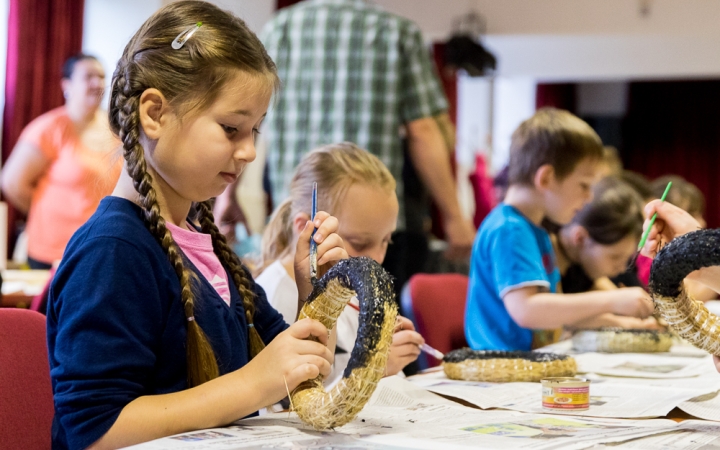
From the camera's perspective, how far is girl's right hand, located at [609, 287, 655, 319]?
1955 millimetres

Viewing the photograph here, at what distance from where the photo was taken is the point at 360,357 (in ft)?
3.03

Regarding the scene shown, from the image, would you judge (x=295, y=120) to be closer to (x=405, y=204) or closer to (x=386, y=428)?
(x=405, y=204)

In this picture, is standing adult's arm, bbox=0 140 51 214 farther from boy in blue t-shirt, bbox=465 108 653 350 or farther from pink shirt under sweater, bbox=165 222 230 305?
pink shirt under sweater, bbox=165 222 230 305

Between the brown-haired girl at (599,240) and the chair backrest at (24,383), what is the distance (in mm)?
1853

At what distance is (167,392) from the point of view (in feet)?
3.45

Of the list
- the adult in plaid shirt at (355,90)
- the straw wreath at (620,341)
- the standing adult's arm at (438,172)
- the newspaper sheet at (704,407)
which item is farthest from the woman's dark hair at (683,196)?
the newspaper sheet at (704,407)

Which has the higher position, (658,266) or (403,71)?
(403,71)

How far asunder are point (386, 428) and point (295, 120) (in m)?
1.94

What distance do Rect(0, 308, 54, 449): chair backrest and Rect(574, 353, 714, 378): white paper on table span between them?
99 cm

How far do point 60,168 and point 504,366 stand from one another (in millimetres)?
2509

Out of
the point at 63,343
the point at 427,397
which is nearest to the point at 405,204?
the point at 427,397

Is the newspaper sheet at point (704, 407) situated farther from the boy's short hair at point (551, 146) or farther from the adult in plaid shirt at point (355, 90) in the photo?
the adult in plaid shirt at point (355, 90)

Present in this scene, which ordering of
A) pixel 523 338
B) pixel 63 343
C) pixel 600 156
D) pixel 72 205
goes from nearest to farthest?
1. pixel 63 343
2. pixel 523 338
3. pixel 600 156
4. pixel 72 205

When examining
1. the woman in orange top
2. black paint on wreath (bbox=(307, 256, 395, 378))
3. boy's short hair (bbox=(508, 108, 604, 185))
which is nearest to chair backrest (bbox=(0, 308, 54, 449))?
black paint on wreath (bbox=(307, 256, 395, 378))
